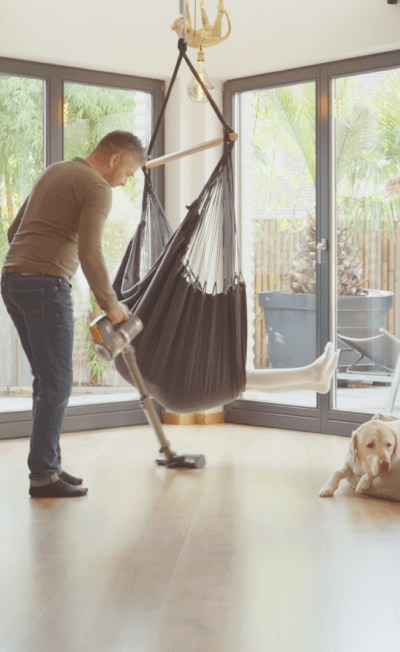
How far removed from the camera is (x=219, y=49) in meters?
4.92

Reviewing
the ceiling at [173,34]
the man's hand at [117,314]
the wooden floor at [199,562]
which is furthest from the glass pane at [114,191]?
the man's hand at [117,314]

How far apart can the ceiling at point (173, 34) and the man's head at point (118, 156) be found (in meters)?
1.53

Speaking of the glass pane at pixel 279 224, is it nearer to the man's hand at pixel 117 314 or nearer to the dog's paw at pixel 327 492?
the dog's paw at pixel 327 492

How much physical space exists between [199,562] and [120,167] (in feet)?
4.81

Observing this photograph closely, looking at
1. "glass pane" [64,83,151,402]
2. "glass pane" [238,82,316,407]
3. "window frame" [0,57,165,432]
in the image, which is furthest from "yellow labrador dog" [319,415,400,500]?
"glass pane" [64,83,151,402]

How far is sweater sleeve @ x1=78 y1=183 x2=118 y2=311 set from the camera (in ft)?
10.1

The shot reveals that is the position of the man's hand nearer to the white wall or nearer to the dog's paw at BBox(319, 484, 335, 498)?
the dog's paw at BBox(319, 484, 335, 498)

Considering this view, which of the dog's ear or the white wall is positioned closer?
the dog's ear

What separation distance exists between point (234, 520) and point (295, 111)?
8.45ft

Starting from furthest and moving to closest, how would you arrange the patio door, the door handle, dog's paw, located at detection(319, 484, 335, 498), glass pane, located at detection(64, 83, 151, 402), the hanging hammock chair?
glass pane, located at detection(64, 83, 151, 402) → the door handle → the patio door → the hanging hammock chair → dog's paw, located at detection(319, 484, 335, 498)

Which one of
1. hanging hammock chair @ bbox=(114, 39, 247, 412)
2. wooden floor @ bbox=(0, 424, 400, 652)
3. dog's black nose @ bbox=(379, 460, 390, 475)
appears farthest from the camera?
hanging hammock chair @ bbox=(114, 39, 247, 412)

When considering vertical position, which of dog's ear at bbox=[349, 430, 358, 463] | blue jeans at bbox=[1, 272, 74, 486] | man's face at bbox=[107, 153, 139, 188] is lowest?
dog's ear at bbox=[349, 430, 358, 463]

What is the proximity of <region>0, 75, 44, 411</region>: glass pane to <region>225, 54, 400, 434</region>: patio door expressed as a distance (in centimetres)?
105

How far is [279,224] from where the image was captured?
4973mm
